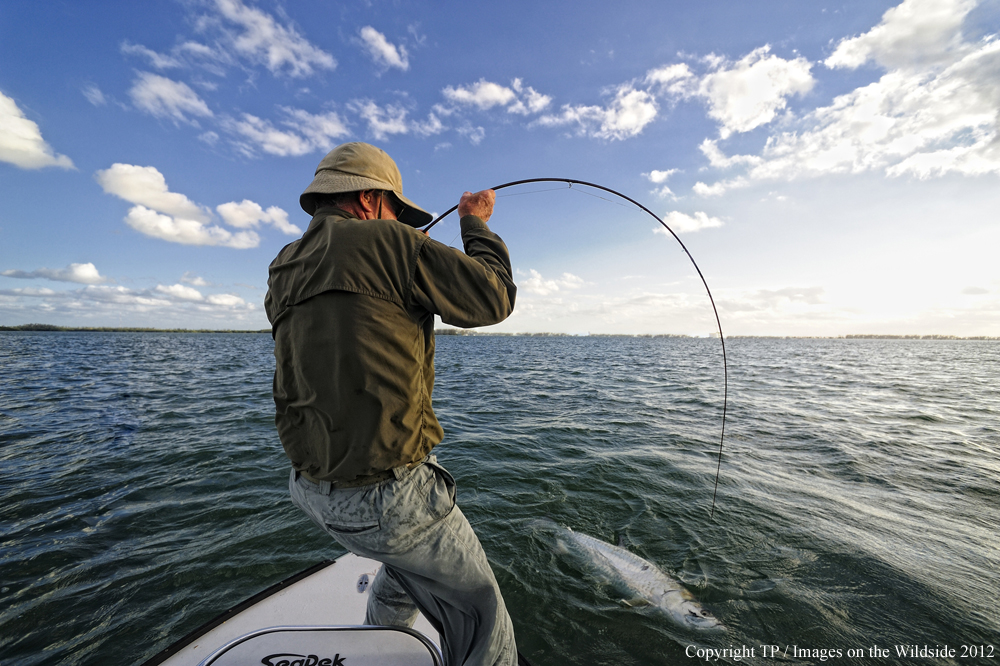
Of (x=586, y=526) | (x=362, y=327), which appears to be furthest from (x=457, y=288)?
(x=586, y=526)

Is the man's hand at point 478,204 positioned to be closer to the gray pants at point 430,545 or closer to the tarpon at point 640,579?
the gray pants at point 430,545

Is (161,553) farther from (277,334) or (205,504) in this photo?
(277,334)

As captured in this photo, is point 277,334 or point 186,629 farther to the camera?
point 186,629

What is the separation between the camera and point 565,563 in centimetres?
487

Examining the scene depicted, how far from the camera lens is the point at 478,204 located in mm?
2256

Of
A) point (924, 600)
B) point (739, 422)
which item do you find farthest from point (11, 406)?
point (739, 422)

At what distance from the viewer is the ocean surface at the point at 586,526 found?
3789 mm

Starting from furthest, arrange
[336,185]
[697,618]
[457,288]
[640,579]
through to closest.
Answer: [640,579]
[697,618]
[336,185]
[457,288]

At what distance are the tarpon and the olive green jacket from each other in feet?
12.2

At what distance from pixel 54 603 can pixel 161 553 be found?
2.97 ft

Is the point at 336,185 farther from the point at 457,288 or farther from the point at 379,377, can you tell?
the point at 379,377

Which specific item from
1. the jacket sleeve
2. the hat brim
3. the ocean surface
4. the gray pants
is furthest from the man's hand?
the ocean surface

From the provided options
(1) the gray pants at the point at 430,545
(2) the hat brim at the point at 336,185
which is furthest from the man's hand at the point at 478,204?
(1) the gray pants at the point at 430,545

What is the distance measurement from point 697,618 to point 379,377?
13.8 feet
